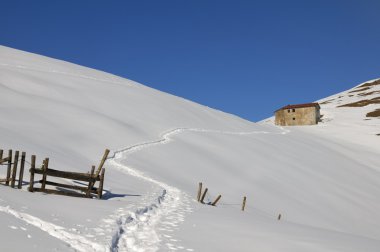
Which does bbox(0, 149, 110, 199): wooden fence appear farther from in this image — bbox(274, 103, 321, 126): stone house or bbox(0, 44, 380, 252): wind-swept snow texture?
bbox(274, 103, 321, 126): stone house

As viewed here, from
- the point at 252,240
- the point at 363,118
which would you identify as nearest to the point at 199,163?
the point at 252,240

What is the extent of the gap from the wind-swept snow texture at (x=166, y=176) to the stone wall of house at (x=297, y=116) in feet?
71.0

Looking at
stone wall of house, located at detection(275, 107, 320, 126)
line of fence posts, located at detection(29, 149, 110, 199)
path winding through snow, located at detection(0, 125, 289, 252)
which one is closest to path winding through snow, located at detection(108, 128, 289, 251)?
path winding through snow, located at detection(0, 125, 289, 252)

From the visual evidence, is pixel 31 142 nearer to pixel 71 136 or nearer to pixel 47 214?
pixel 71 136

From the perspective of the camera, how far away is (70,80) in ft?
A: 161

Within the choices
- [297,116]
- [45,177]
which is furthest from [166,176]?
[297,116]

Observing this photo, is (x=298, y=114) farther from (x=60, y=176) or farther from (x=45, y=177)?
(x=45, y=177)

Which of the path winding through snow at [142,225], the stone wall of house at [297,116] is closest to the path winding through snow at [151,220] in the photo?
the path winding through snow at [142,225]

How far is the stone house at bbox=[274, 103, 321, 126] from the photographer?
86.2 meters

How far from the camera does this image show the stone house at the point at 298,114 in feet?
283

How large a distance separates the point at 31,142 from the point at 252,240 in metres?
17.7

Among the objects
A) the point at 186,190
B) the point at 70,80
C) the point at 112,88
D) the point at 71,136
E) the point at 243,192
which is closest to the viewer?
the point at 186,190

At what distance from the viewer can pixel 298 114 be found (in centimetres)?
8738

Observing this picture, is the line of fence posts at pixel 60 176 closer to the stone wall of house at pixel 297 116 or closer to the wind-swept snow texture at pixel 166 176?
the wind-swept snow texture at pixel 166 176
